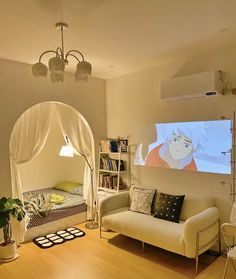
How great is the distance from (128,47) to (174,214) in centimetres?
231

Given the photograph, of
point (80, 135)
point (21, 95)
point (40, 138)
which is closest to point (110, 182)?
point (80, 135)

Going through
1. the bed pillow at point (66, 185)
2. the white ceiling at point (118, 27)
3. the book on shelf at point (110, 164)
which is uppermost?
the white ceiling at point (118, 27)

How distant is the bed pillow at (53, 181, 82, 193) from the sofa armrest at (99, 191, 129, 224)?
61.1 inches

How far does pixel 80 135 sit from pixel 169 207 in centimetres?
203

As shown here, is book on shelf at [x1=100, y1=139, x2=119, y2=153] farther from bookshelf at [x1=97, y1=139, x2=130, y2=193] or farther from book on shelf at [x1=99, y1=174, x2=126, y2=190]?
book on shelf at [x1=99, y1=174, x2=126, y2=190]

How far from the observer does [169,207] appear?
3477mm

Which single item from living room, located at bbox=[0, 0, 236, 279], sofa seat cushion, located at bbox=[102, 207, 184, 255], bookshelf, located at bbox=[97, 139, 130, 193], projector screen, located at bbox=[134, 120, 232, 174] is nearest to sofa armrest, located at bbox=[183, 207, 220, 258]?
sofa seat cushion, located at bbox=[102, 207, 184, 255]

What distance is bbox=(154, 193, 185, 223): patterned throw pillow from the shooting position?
3.41m

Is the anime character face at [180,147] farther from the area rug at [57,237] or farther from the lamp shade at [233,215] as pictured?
the area rug at [57,237]

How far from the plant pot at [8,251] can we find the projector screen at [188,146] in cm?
229

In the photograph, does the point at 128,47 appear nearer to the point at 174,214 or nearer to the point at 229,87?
the point at 229,87

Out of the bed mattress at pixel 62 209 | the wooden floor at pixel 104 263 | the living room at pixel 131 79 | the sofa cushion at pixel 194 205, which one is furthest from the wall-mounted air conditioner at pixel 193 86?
the bed mattress at pixel 62 209

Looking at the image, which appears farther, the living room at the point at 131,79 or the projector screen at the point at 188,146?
the projector screen at the point at 188,146

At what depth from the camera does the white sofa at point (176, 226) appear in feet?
9.24
